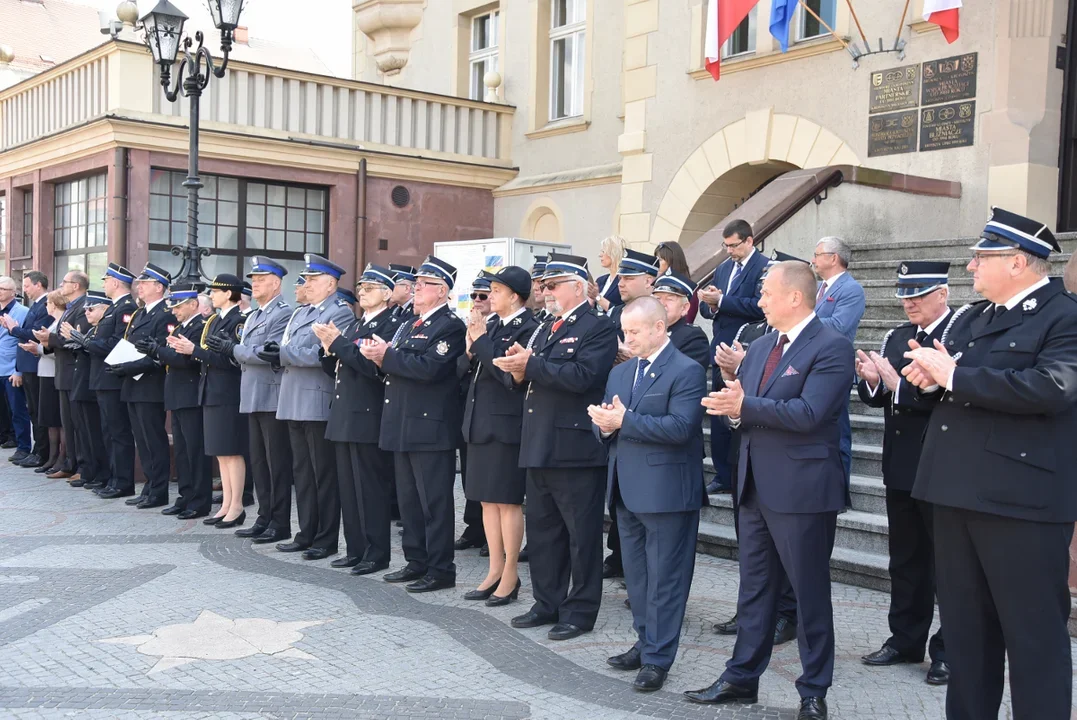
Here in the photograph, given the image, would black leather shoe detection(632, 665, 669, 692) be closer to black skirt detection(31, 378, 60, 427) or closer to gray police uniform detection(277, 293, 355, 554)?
gray police uniform detection(277, 293, 355, 554)

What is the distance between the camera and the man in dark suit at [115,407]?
1016 centimetres

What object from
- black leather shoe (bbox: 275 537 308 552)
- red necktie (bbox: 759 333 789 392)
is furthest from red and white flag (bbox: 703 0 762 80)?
red necktie (bbox: 759 333 789 392)

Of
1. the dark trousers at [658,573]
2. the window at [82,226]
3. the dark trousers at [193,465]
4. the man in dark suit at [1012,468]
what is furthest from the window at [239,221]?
the man in dark suit at [1012,468]

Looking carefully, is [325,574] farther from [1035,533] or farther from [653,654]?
[1035,533]

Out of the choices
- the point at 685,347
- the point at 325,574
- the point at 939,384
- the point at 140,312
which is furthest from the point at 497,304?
the point at 140,312

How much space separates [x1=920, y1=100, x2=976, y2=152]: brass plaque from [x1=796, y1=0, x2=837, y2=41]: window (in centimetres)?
193

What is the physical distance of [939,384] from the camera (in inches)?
158

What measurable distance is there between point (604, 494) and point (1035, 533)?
8.73 feet

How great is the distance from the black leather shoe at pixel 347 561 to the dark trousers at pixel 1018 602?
175 inches

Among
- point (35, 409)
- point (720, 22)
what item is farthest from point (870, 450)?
point (35, 409)

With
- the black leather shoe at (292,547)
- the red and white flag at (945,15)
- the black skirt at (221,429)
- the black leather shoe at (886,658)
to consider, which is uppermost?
the red and white flag at (945,15)

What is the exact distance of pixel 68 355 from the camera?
1109 cm

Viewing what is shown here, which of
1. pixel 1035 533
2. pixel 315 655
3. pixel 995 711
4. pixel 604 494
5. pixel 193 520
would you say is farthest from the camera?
pixel 193 520

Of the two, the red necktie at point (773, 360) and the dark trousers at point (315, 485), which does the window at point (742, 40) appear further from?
the red necktie at point (773, 360)
